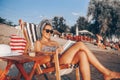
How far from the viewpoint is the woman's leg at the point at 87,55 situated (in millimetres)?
3725

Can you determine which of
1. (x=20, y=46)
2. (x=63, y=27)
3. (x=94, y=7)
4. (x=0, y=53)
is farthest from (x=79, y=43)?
(x=63, y=27)

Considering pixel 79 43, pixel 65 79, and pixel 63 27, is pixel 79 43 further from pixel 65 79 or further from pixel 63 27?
pixel 63 27

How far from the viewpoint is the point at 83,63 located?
3625mm

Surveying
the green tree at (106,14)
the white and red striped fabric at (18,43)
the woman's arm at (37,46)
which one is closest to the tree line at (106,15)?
the green tree at (106,14)

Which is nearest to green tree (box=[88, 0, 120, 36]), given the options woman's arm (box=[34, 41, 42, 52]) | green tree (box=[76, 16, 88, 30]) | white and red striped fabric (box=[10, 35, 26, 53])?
white and red striped fabric (box=[10, 35, 26, 53])

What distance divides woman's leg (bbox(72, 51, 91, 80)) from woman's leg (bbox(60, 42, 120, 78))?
8 cm

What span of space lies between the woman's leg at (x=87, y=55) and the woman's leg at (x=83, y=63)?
0.08 m

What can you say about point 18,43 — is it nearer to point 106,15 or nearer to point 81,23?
point 106,15

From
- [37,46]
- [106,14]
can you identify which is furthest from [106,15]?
[37,46]

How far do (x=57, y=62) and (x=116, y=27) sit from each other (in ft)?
129

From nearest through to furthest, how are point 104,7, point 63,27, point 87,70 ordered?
point 87,70 → point 104,7 → point 63,27

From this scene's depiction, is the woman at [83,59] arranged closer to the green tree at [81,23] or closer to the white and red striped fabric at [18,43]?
the white and red striped fabric at [18,43]

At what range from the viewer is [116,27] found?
136 feet

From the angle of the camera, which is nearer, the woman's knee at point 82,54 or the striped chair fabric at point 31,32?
the woman's knee at point 82,54
